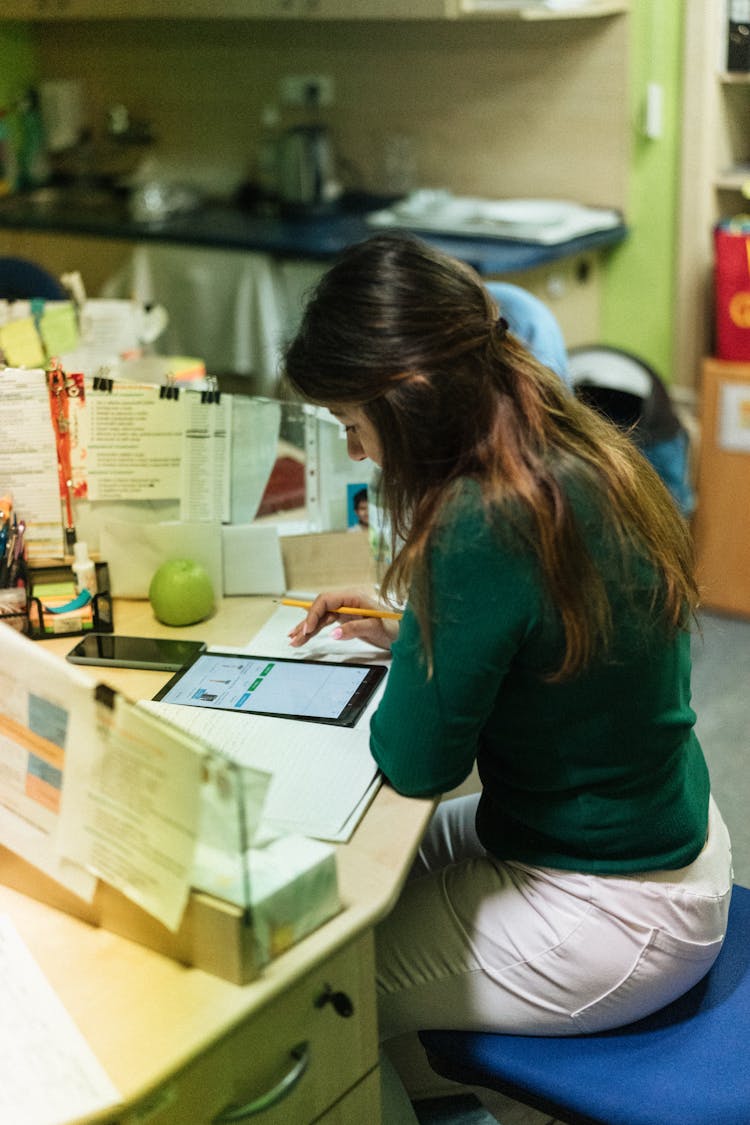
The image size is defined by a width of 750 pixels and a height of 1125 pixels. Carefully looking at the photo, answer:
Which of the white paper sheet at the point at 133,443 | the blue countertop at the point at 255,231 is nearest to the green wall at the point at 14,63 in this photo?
the blue countertop at the point at 255,231

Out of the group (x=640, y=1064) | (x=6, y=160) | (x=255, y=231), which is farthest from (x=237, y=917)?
(x=6, y=160)

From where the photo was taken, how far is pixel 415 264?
1258mm

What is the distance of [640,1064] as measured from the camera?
1.28 m

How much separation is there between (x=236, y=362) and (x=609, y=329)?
1.08 m

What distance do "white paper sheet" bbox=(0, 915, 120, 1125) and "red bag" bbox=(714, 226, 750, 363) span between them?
99.9 inches

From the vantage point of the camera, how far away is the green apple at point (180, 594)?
5.61ft

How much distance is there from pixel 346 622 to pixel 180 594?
24cm

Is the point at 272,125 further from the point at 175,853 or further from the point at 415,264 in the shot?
the point at 175,853

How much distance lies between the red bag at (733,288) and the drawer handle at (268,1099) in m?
2.43

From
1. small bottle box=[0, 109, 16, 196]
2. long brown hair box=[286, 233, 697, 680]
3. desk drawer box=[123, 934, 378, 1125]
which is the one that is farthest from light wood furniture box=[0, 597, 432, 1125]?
small bottle box=[0, 109, 16, 196]

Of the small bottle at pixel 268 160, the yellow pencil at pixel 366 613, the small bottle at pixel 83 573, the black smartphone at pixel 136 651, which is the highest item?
the small bottle at pixel 268 160

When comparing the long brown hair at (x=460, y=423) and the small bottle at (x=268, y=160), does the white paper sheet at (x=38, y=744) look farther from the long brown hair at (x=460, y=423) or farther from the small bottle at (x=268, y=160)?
the small bottle at (x=268, y=160)

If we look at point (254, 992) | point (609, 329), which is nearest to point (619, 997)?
point (254, 992)

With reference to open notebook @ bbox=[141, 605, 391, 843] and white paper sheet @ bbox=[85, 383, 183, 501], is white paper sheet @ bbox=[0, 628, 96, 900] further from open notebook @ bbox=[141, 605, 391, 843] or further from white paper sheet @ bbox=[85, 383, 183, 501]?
white paper sheet @ bbox=[85, 383, 183, 501]
